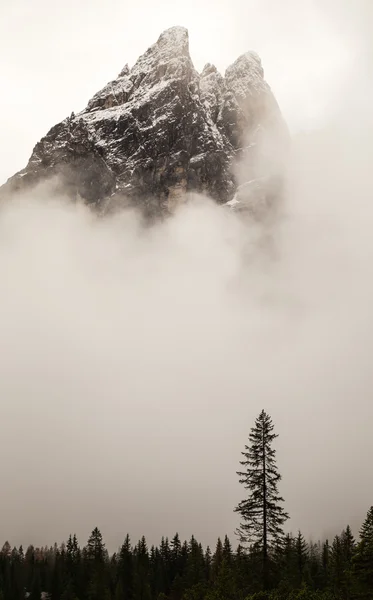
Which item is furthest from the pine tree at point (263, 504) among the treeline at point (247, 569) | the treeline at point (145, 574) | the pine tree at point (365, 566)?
the treeline at point (145, 574)

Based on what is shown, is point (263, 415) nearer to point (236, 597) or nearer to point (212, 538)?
point (236, 597)

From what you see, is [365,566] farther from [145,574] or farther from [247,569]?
[145,574]

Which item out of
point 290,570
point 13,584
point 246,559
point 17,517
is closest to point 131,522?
point 17,517

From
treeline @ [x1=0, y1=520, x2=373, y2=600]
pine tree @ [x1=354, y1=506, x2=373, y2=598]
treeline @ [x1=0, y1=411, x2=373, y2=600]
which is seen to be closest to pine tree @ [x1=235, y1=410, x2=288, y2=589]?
treeline @ [x1=0, y1=411, x2=373, y2=600]

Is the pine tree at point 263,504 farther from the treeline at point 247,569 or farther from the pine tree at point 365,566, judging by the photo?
the pine tree at point 365,566

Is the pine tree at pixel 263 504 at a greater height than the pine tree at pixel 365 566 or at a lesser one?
greater

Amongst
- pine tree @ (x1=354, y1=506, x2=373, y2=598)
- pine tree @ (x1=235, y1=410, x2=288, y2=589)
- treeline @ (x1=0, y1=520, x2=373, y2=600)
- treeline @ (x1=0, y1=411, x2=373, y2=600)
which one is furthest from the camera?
treeline @ (x1=0, y1=520, x2=373, y2=600)

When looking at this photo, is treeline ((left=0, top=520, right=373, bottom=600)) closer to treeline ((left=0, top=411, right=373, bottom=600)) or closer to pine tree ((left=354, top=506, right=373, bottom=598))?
treeline ((left=0, top=411, right=373, bottom=600))

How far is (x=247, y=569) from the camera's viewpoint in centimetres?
4016

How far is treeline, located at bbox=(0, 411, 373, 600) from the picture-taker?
34978mm

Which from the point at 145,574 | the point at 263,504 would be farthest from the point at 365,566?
the point at 145,574

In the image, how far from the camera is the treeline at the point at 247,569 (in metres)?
35.0

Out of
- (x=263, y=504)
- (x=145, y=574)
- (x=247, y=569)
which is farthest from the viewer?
(x=145, y=574)

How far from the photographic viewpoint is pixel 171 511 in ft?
546
